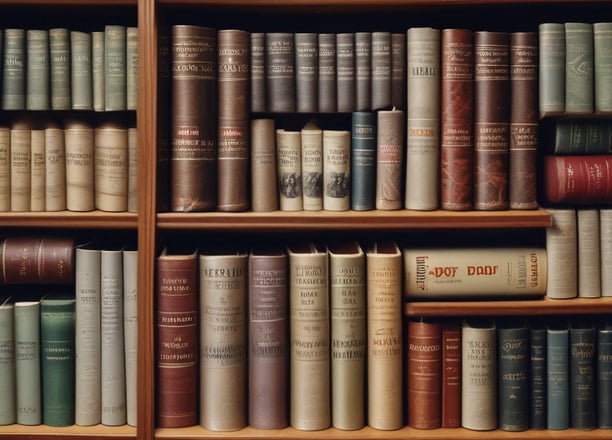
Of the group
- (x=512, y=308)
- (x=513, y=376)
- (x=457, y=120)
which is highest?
(x=457, y=120)

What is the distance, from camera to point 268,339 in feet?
4.51

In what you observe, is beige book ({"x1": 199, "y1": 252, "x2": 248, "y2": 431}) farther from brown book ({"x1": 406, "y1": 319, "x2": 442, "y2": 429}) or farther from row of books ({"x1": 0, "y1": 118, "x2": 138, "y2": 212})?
brown book ({"x1": 406, "y1": 319, "x2": 442, "y2": 429})

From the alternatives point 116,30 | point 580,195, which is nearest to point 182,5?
point 116,30

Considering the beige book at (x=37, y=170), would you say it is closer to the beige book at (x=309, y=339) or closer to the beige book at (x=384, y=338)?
the beige book at (x=309, y=339)

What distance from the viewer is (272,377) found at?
138 cm

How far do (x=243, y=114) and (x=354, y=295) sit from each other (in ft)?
1.29

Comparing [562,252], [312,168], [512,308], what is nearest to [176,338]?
[312,168]

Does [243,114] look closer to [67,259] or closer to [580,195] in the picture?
[67,259]

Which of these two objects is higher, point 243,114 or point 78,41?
point 78,41

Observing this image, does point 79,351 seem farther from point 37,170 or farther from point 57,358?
point 37,170

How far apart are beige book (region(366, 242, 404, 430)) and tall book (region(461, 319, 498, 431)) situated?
0.41 feet

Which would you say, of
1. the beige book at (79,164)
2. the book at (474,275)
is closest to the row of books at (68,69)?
the beige book at (79,164)

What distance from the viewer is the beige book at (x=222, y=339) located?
4.48ft

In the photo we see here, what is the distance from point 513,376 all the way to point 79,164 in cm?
90
